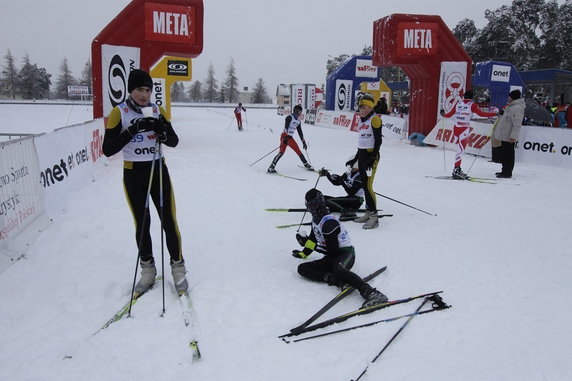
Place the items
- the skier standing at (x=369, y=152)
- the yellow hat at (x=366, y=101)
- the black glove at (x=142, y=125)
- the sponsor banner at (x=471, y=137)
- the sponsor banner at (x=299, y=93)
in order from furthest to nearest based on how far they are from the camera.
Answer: the sponsor banner at (x=299, y=93) < the sponsor banner at (x=471, y=137) < the yellow hat at (x=366, y=101) < the skier standing at (x=369, y=152) < the black glove at (x=142, y=125)

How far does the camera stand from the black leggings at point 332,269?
421 centimetres

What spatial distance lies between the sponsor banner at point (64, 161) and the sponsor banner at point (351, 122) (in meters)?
14.3

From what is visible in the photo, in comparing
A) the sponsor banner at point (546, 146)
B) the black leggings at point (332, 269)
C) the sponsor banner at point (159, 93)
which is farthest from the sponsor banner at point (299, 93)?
the black leggings at point (332, 269)

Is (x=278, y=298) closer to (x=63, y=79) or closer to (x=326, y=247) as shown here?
(x=326, y=247)

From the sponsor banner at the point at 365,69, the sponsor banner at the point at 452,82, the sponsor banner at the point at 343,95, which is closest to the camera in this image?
the sponsor banner at the point at 452,82

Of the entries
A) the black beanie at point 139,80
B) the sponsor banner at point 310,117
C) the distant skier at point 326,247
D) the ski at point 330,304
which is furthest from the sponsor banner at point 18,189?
the sponsor banner at point 310,117

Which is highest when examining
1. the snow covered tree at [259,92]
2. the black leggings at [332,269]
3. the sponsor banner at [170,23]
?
the snow covered tree at [259,92]

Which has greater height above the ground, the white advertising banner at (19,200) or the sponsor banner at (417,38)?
the sponsor banner at (417,38)

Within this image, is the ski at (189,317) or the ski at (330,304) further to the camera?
the ski at (330,304)

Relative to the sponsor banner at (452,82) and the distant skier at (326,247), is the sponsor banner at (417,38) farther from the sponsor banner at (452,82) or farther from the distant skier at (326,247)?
the distant skier at (326,247)

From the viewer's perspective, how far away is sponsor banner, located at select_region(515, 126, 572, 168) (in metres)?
11.8

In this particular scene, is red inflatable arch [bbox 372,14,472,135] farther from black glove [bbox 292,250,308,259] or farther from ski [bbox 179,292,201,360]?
ski [bbox 179,292,201,360]

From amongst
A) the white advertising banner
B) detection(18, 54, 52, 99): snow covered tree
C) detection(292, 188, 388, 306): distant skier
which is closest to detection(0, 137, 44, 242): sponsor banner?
the white advertising banner

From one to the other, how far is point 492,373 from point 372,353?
2.69 feet
